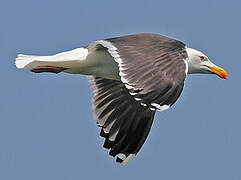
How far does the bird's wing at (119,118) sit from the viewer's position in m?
12.4

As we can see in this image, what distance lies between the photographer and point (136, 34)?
11.8 metres

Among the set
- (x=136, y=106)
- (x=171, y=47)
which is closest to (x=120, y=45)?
(x=171, y=47)

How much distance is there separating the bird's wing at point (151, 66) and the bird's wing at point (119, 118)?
56.7 inches

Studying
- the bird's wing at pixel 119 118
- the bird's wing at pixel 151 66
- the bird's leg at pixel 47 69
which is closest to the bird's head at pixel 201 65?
the bird's wing at pixel 119 118

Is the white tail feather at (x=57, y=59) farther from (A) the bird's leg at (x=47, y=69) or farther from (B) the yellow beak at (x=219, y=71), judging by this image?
(B) the yellow beak at (x=219, y=71)

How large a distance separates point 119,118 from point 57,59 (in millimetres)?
1699

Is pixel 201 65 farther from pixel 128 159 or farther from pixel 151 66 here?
pixel 151 66

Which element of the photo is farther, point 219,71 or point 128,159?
point 219,71

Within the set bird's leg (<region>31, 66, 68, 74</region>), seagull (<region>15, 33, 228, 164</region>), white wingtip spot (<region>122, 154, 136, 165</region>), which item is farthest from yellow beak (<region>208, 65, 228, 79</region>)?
bird's leg (<region>31, 66, 68, 74</region>)

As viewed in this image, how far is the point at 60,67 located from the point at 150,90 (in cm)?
208

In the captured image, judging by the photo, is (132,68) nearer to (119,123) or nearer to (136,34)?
(136,34)

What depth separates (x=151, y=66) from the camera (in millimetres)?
10375

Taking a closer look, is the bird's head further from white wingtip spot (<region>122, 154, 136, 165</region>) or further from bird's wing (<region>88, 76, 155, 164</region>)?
white wingtip spot (<region>122, 154, 136, 165</region>)

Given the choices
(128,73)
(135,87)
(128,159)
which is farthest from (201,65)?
(135,87)
